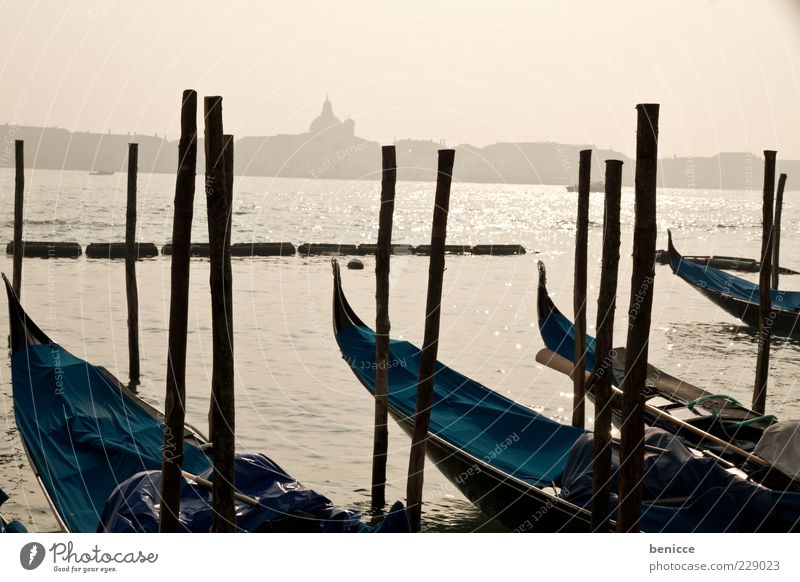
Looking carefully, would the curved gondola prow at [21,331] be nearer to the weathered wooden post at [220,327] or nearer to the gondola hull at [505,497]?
the gondola hull at [505,497]

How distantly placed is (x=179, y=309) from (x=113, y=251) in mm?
19089

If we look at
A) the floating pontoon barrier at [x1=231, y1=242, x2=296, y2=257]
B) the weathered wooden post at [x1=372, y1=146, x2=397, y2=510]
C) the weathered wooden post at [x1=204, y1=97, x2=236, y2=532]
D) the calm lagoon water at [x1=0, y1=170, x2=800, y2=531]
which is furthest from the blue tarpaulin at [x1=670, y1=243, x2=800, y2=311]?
the floating pontoon barrier at [x1=231, y1=242, x2=296, y2=257]

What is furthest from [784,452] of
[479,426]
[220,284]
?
[220,284]

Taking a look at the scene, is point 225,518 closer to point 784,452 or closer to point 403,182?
point 784,452

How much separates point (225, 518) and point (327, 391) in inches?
224

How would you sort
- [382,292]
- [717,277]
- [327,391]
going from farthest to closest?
[717,277] → [327,391] → [382,292]

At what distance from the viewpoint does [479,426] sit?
7.04 m

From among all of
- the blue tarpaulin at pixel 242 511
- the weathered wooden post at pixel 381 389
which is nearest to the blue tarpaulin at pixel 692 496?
the blue tarpaulin at pixel 242 511

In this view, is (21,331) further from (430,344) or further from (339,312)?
Answer: (430,344)

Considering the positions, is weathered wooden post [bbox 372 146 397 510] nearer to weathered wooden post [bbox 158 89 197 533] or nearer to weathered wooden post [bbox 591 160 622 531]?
weathered wooden post [bbox 591 160 622 531]
